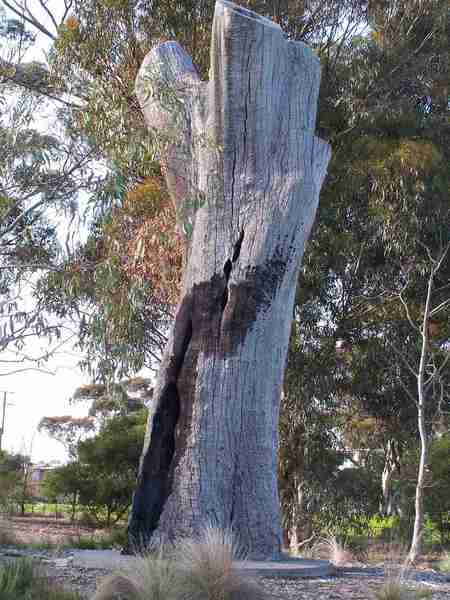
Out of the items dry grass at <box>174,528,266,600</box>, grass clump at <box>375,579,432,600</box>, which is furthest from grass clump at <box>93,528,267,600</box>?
grass clump at <box>375,579,432,600</box>

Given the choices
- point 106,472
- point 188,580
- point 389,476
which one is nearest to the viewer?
point 188,580

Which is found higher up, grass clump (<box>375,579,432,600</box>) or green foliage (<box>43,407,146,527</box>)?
green foliage (<box>43,407,146,527</box>)

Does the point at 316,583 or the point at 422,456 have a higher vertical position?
the point at 422,456

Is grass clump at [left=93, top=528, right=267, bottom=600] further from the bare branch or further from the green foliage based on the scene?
the green foliage

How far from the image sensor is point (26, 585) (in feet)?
15.0

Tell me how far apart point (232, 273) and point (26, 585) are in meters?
2.84

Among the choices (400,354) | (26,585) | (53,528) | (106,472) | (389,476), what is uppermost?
(400,354)

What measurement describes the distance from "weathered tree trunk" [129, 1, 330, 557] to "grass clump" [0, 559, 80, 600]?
4.57ft

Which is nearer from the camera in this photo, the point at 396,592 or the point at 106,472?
the point at 396,592

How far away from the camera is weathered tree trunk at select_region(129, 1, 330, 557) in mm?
6117

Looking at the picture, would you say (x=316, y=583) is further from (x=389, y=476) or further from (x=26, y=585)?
(x=389, y=476)

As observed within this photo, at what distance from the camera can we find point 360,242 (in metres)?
12.2

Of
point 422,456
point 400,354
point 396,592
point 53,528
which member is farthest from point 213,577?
point 53,528

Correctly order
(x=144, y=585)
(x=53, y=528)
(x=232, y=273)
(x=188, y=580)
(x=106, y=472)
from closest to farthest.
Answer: (x=144, y=585) → (x=188, y=580) → (x=232, y=273) → (x=53, y=528) → (x=106, y=472)
